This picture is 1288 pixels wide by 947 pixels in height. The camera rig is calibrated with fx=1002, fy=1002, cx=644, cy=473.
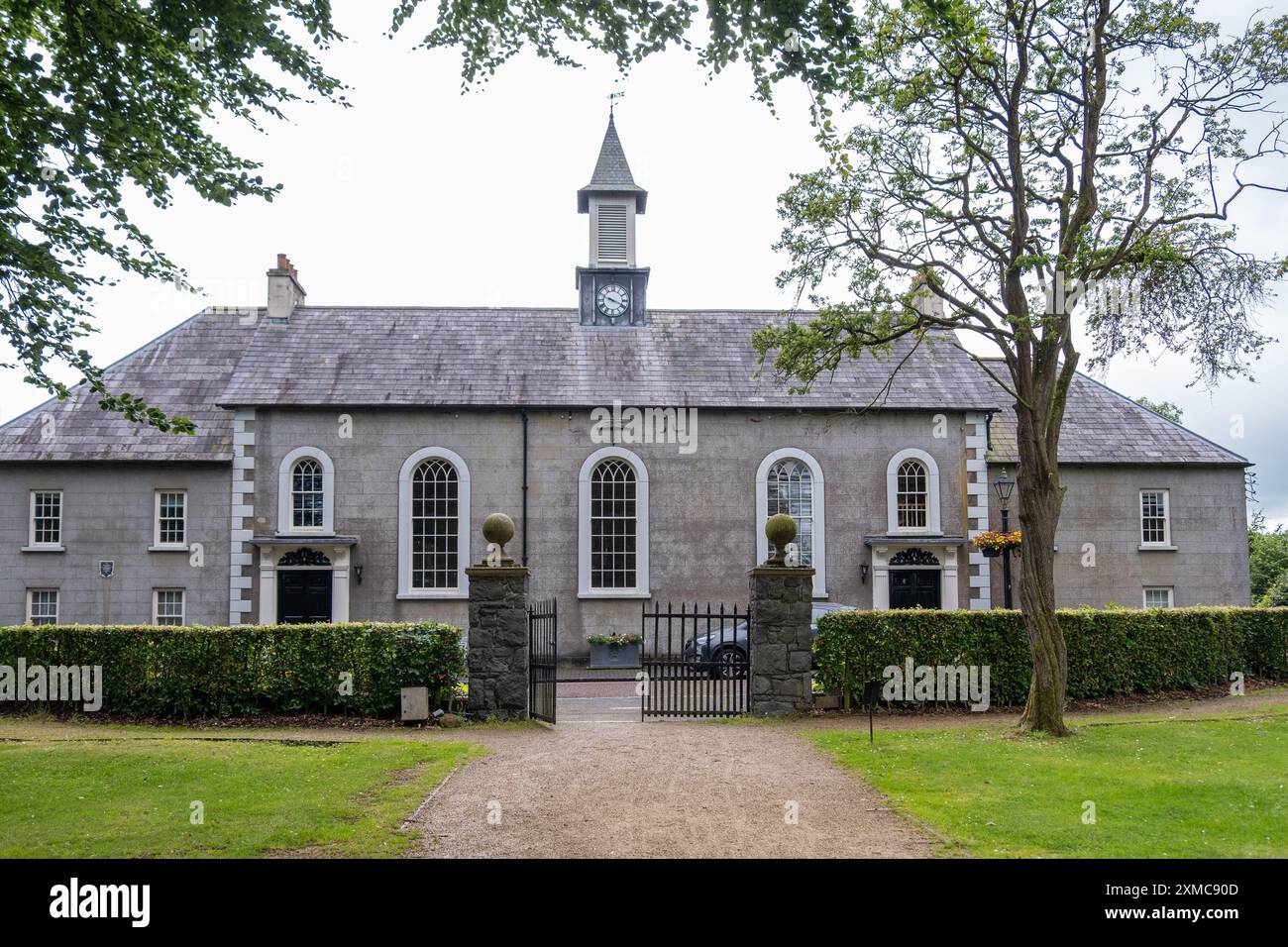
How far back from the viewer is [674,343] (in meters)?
25.9

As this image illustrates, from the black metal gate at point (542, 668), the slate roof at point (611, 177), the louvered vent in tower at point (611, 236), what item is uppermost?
the slate roof at point (611, 177)

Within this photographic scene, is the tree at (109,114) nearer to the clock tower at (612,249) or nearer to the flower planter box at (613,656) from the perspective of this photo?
the flower planter box at (613,656)

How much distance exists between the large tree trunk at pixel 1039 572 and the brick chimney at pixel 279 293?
19.3 meters

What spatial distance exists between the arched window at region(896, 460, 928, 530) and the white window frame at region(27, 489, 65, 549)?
19.7 meters

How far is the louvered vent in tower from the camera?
1064 inches

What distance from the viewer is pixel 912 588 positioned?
2367 cm

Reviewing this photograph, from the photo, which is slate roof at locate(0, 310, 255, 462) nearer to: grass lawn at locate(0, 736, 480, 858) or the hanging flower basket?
grass lawn at locate(0, 736, 480, 858)

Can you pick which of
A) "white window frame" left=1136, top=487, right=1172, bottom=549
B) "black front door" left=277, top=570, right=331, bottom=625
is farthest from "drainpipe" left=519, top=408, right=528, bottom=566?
"white window frame" left=1136, top=487, right=1172, bottom=549

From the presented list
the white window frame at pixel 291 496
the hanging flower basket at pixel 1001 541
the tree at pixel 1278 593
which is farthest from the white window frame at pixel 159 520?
the tree at pixel 1278 593

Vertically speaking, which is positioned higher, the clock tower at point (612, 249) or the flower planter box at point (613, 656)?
the clock tower at point (612, 249)

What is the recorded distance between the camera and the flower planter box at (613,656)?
2269 cm
